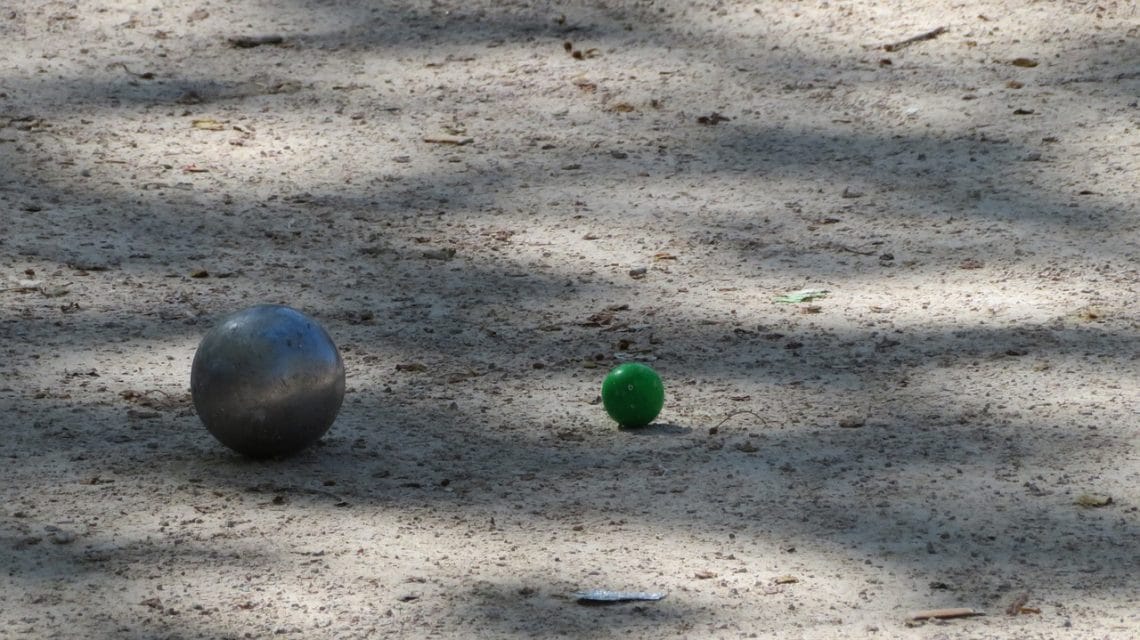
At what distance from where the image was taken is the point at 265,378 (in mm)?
4148

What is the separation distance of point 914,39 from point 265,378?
4842 millimetres

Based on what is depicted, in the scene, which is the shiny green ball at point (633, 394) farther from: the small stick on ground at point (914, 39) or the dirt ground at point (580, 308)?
the small stick on ground at point (914, 39)

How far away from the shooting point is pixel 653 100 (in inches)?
300

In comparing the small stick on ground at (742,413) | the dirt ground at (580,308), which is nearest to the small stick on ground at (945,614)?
the dirt ground at (580,308)

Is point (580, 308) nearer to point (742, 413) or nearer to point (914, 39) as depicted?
point (742, 413)

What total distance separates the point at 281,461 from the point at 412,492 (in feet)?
1.43

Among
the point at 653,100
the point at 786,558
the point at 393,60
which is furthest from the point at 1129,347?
the point at 393,60

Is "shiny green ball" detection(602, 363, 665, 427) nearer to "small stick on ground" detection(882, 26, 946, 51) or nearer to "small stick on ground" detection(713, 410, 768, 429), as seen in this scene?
"small stick on ground" detection(713, 410, 768, 429)

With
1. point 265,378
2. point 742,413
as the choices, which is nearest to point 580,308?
point 742,413

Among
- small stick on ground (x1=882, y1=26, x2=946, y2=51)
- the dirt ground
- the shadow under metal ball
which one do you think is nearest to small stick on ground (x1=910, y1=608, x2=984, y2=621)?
the dirt ground

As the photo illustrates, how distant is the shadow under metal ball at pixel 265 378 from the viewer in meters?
4.15

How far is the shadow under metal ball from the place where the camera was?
4.15 metres

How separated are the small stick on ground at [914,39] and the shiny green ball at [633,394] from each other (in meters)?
3.83

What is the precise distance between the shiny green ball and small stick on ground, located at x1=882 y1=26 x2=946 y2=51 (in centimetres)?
383
